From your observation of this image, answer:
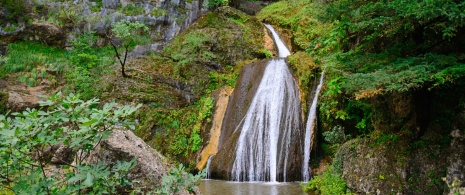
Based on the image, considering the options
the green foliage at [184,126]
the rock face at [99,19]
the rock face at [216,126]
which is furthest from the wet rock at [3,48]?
the rock face at [216,126]

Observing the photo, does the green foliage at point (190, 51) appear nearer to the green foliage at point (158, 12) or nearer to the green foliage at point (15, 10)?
the green foliage at point (158, 12)

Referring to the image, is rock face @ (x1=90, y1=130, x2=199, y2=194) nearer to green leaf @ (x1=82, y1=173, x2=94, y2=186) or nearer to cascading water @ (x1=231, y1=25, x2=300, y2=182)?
green leaf @ (x1=82, y1=173, x2=94, y2=186)

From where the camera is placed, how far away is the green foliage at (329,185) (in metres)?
7.44

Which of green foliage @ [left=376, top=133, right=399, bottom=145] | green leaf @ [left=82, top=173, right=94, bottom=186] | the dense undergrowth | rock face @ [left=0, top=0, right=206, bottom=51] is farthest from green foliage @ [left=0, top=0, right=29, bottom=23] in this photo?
green leaf @ [left=82, top=173, right=94, bottom=186]

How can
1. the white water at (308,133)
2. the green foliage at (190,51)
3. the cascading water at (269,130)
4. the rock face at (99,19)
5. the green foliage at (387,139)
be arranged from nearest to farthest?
the green foliage at (387,139), the white water at (308,133), the cascading water at (269,130), the green foliage at (190,51), the rock face at (99,19)

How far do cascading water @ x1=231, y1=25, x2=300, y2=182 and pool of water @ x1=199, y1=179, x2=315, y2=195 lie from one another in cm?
69

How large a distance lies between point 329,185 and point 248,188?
224 centimetres

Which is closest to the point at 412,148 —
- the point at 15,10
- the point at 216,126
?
the point at 216,126

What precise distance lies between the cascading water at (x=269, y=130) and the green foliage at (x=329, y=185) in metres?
1.78

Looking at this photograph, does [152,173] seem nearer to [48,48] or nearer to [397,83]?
[397,83]

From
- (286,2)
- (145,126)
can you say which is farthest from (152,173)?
(286,2)

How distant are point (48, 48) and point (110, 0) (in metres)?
5.55

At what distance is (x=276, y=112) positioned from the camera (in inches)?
462

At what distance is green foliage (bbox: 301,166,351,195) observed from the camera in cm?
744
